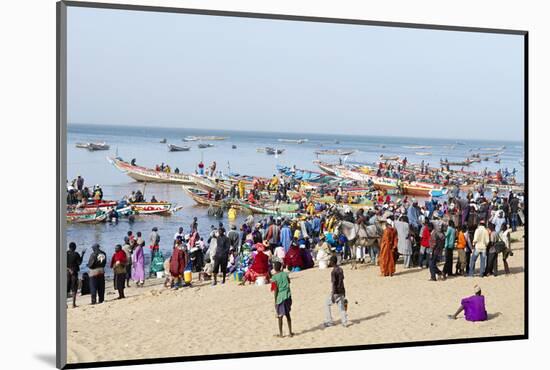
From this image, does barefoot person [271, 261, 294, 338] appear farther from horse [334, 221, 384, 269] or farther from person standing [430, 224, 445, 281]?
person standing [430, 224, 445, 281]

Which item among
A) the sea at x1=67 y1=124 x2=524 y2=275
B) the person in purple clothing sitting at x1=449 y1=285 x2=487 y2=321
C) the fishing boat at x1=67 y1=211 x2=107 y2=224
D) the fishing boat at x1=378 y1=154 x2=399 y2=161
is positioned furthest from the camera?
the fishing boat at x1=378 y1=154 x2=399 y2=161

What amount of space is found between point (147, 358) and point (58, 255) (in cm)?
189

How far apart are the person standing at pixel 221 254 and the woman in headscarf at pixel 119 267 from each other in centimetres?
137

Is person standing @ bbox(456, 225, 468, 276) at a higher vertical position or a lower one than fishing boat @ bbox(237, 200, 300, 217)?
lower

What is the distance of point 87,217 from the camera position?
540 inches

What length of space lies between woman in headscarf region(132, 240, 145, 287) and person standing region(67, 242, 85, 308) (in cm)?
83

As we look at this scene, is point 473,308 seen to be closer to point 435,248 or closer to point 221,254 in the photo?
point 435,248

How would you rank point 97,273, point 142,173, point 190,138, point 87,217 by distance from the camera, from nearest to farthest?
point 87,217
point 97,273
point 142,173
point 190,138

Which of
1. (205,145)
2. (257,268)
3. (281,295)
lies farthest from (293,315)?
(205,145)

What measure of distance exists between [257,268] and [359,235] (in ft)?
5.88

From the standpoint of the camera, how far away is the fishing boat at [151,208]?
46.5ft

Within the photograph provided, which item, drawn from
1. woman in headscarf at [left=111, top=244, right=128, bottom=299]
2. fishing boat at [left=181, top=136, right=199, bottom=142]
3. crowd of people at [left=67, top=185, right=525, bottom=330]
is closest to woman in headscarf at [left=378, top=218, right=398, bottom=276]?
crowd of people at [left=67, top=185, right=525, bottom=330]

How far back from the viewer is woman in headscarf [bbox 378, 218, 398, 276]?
15.4 meters

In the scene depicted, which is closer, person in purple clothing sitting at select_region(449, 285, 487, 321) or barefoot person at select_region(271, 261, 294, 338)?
barefoot person at select_region(271, 261, 294, 338)
